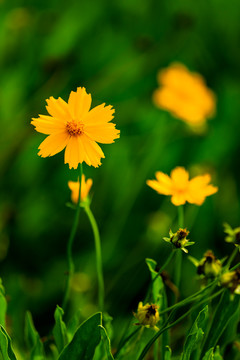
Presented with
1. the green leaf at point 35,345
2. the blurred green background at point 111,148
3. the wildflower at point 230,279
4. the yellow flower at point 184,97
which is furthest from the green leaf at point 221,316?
the yellow flower at point 184,97

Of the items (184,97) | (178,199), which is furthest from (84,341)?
(184,97)

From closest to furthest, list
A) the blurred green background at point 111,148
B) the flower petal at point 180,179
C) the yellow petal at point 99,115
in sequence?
1. the yellow petal at point 99,115
2. the flower petal at point 180,179
3. the blurred green background at point 111,148

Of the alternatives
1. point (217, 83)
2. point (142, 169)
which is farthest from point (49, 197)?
point (217, 83)

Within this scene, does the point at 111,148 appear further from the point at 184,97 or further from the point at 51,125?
the point at 51,125

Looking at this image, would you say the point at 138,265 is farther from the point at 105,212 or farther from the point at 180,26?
the point at 180,26

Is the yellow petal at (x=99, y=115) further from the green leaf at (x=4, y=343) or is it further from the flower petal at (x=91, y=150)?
the green leaf at (x=4, y=343)
